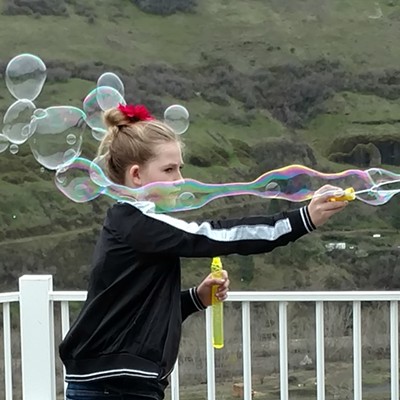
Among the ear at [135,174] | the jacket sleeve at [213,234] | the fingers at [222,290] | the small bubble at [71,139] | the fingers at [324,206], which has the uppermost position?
the small bubble at [71,139]

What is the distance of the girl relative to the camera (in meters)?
1.67

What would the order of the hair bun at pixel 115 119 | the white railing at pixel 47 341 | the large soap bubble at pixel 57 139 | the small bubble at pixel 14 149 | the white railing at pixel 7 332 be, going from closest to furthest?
the hair bun at pixel 115 119, the large soap bubble at pixel 57 139, the white railing at pixel 47 341, the white railing at pixel 7 332, the small bubble at pixel 14 149

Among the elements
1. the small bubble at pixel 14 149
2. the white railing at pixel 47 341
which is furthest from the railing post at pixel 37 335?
the small bubble at pixel 14 149

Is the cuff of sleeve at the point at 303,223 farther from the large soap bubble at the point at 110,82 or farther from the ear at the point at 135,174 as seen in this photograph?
the large soap bubble at the point at 110,82

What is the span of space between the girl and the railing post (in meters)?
1.39

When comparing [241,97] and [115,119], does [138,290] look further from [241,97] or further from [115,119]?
[241,97]

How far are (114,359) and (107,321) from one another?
0.09 metres

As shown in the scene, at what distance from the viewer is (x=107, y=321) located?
1.72m

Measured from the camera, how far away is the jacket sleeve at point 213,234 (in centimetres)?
159

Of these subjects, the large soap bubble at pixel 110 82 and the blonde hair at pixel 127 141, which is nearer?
the blonde hair at pixel 127 141

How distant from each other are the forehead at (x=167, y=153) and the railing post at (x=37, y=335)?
5.18 feet

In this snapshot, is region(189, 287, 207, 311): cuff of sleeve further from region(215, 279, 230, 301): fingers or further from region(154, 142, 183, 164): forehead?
region(154, 142, 183, 164): forehead

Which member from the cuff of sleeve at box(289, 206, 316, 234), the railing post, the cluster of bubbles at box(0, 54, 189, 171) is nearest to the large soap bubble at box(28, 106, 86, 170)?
the cluster of bubbles at box(0, 54, 189, 171)

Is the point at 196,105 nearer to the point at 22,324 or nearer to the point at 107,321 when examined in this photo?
the point at 22,324
